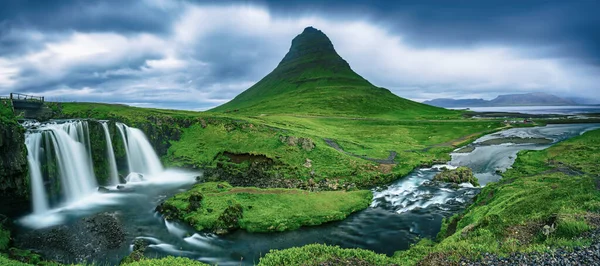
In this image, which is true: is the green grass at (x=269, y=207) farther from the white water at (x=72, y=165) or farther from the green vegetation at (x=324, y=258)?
the white water at (x=72, y=165)

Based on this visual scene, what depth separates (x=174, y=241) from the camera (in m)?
29.4

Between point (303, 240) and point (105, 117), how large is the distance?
5953cm

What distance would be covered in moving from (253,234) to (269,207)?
525 centimetres

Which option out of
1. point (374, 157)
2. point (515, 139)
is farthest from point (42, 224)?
point (515, 139)

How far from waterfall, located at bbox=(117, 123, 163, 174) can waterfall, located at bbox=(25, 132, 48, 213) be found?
574 inches

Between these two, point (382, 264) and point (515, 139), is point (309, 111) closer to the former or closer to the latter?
point (515, 139)

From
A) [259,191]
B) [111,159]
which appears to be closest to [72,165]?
[111,159]

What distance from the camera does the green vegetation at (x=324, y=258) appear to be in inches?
663

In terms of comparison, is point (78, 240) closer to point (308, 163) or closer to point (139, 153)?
point (139, 153)

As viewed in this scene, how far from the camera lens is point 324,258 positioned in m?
17.1

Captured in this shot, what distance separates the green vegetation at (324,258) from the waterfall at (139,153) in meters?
45.1

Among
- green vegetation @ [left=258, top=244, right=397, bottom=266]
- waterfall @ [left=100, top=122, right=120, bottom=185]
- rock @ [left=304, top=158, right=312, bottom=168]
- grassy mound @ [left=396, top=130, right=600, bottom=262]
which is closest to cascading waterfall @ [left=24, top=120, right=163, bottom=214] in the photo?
waterfall @ [left=100, top=122, right=120, bottom=185]

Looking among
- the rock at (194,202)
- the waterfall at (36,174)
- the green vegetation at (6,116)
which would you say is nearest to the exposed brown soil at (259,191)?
the rock at (194,202)

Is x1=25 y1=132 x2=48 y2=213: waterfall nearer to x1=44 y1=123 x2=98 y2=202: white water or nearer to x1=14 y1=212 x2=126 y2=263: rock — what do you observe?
x1=44 y1=123 x2=98 y2=202: white water
